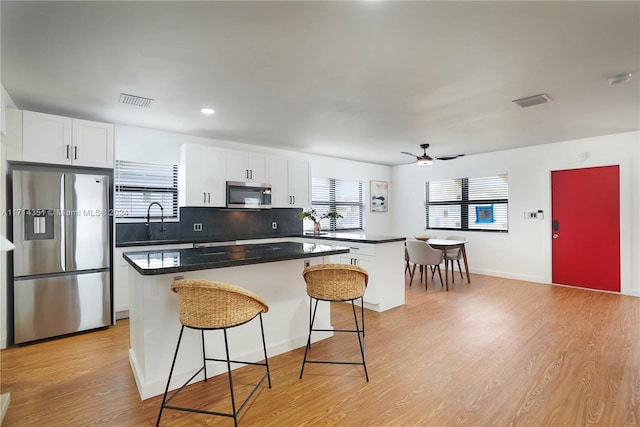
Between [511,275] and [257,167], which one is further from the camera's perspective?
[511,275]

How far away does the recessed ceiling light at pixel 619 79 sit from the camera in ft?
9.06

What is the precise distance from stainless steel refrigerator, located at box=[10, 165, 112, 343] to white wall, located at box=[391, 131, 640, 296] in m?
6.19

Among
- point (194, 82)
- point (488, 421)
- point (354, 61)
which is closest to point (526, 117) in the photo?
point (354, 61)

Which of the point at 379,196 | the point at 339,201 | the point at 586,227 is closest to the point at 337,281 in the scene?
the point at 339,201

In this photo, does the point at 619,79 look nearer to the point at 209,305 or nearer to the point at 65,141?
the point at 209,305

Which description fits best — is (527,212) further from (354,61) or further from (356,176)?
(354,61)

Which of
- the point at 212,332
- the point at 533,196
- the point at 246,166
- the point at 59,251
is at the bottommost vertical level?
the point at 212,332

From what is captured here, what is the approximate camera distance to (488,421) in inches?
76.9

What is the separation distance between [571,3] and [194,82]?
9.06ft

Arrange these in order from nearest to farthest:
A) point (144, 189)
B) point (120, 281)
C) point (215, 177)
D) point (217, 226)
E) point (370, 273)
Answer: point (120, 281) < point (370, 273) < point (144, 189) < point (215, 177) < point (217, 226)

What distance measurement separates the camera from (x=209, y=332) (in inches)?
96.3

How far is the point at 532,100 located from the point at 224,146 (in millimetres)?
4200

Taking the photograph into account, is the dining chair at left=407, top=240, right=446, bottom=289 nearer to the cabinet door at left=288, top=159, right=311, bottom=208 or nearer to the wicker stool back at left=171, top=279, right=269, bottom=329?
the cabinet door at left=288, top=159, right=311, bottom=208

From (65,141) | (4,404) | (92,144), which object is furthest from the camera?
(92,144)
